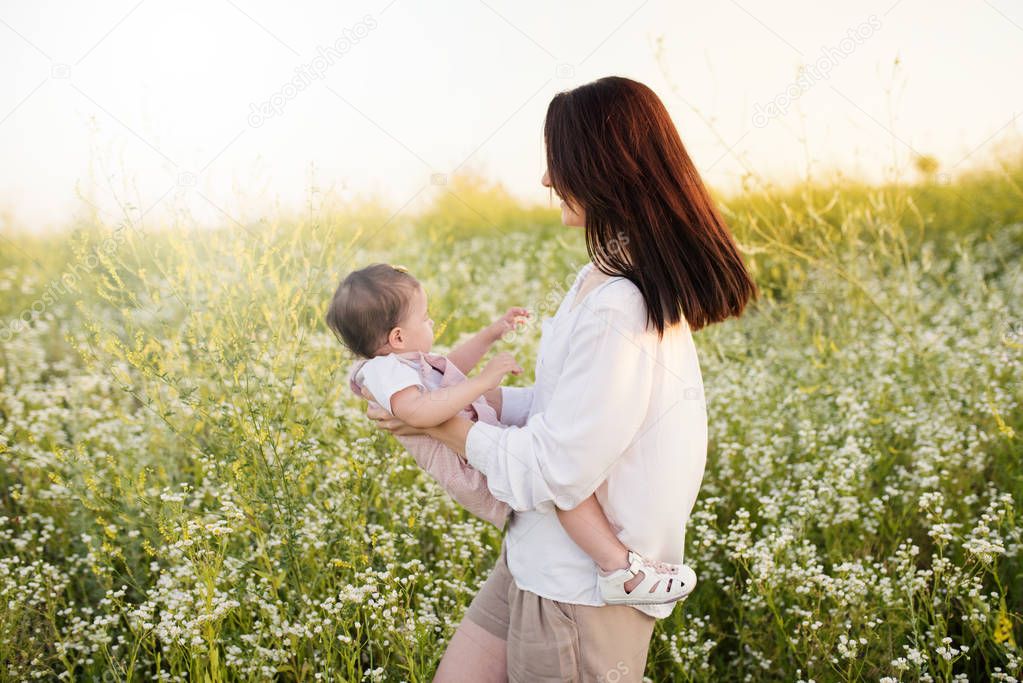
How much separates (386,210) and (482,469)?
652cm

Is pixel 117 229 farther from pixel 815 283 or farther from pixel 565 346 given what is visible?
pixel 815 283

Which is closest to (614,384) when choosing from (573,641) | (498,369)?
(498,369)

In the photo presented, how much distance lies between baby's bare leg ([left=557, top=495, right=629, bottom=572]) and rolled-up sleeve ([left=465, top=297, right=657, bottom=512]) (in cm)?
5

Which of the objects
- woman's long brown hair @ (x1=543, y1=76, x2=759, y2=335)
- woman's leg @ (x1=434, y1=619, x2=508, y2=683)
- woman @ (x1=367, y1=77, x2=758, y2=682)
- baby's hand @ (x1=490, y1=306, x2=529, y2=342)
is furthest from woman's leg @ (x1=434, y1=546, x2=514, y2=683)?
woman's long brown hair @ (x1=543, y1=76, x2=759, y2=335)

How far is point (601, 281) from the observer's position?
1.93 metres

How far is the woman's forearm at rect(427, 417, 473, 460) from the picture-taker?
2.03 m

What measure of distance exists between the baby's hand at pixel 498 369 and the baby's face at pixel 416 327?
323 millimetres

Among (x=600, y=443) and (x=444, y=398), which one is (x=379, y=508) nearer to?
(x=444, y=398)

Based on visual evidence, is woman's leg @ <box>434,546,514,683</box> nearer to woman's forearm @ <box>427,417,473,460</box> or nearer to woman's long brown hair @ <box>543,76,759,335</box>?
woman's forearm @ <box>427,417,473,460</box>

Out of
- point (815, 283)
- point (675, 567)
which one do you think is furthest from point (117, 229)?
point (815, 283)

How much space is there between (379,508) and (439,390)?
1600 millimetres

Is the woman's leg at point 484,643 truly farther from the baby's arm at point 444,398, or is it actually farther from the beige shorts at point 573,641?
the baby's arm at point 444,398

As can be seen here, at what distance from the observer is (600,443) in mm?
1823

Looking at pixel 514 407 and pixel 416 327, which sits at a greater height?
pixel 416 327
